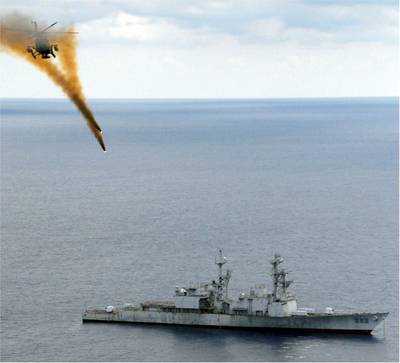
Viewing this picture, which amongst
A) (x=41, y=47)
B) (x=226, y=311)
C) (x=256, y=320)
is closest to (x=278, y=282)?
(x=256, y=320)

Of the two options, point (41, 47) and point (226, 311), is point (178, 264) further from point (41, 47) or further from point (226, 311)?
point (41, 47)

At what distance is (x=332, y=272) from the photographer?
125500mm

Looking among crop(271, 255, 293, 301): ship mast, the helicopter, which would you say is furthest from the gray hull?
the helicopter

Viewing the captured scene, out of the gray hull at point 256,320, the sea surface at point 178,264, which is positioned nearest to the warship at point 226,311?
the gray hull at point 256,320

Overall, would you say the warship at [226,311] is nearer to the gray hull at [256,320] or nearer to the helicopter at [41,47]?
the gray hull at [256,320]

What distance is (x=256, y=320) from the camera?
109m

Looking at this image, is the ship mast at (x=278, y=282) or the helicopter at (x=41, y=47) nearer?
the helicopter at (x=41, y=47)

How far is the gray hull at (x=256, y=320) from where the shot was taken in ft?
344

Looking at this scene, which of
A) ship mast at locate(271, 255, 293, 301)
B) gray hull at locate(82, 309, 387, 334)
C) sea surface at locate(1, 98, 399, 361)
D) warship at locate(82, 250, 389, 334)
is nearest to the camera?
sea surface at locate(1, 98, 399, 361)

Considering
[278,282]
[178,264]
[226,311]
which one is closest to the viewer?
[278,282]

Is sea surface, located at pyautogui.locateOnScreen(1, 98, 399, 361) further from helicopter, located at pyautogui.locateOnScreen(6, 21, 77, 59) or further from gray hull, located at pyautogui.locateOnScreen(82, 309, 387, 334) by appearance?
helicopter, located at pyautogui.locateOnScreen(6, 21, 77, 59)

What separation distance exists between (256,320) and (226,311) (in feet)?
12.2

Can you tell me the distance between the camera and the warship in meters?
108

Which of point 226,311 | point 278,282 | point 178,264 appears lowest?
point 226,311
